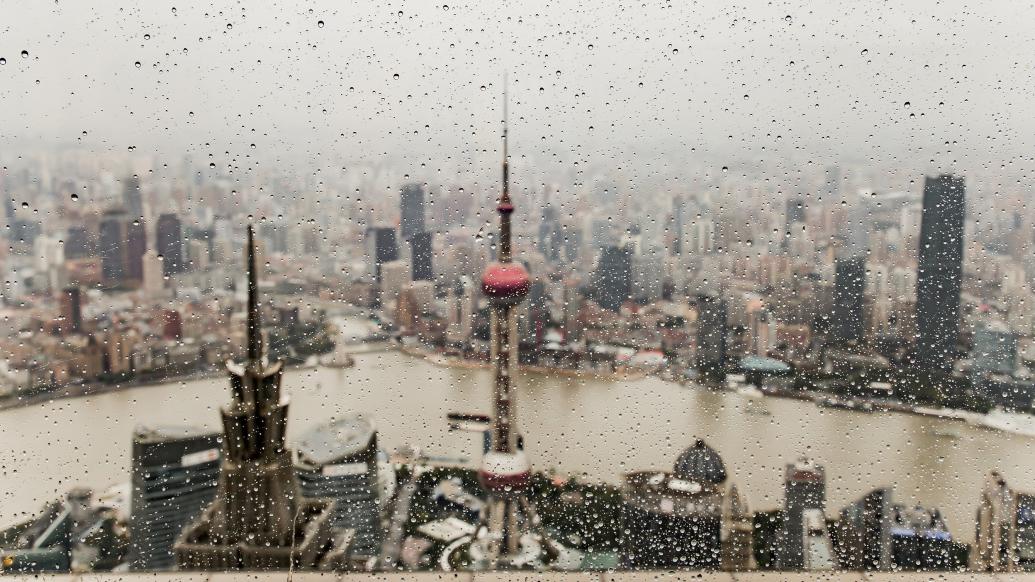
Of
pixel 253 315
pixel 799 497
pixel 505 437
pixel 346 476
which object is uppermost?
pixel 253 315

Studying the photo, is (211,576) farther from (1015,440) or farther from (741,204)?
(1015,440)

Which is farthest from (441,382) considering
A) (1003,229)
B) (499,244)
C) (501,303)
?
(1003,229)

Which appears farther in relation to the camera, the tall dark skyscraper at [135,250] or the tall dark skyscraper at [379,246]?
the tall dark skyscraper at [379,246]

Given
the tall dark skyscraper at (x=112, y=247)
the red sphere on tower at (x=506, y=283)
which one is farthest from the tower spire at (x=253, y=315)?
the red sphere on tower at (x=506, y=283)

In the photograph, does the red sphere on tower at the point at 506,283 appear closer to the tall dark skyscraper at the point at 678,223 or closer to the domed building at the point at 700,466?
the tall dark skyscraper at the point at 678,223

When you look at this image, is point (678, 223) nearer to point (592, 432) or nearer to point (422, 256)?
point (422, 256)

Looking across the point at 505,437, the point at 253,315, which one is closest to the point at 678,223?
the point at 505,437
